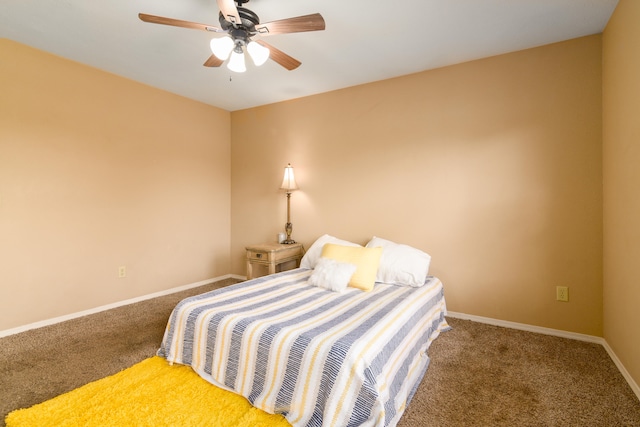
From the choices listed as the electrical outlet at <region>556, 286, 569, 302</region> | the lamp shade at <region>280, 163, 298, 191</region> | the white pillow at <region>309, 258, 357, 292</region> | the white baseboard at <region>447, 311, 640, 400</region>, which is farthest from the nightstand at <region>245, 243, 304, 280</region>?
the electrical outlet at <region>556, 286, 569, 302</region>

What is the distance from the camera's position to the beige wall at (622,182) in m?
1.79

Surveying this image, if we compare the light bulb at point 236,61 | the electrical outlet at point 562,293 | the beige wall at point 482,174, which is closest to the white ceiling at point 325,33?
the beige wall at point 482,174

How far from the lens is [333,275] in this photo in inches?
97.3

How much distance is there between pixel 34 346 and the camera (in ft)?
7.76

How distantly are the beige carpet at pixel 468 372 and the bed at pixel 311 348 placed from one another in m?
0.20

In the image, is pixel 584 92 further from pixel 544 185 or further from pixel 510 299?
pixel 510 299

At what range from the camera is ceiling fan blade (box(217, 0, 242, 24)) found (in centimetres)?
158

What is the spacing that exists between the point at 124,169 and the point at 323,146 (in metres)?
2.23

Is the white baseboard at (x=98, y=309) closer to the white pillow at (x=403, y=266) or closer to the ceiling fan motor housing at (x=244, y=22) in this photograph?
the white pillow at (x=403, y=266)

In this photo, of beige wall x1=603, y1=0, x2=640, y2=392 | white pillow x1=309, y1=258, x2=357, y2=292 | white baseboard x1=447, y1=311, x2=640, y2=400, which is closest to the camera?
beige wall x1=603, y1=0, x2=640, y2=392

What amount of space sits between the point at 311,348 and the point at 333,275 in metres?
0.99

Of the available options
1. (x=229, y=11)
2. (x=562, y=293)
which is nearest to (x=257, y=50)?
(x=229, y=11)

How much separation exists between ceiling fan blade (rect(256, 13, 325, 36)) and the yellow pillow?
172 cm

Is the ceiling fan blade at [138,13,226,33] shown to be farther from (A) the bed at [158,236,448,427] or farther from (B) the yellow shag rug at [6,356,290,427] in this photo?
(B) the yellow shag rug at [6,356,290,427]
